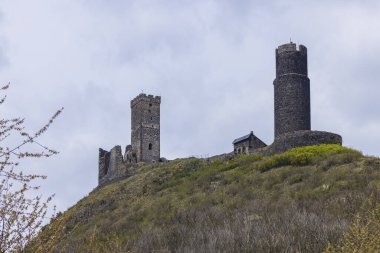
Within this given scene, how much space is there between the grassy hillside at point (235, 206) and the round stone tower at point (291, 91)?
727cm

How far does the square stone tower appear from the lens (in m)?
60.8

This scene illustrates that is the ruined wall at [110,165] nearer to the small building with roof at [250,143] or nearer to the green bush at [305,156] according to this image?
the small building with roof at [250,143]

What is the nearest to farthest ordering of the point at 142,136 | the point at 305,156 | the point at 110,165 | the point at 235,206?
the point at 235,206 < the point at 305,156 < the point at 110,165 < the point at 142,136

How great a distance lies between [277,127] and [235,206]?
20.6 meters

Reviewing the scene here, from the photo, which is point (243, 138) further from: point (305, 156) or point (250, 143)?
point (305, 156)

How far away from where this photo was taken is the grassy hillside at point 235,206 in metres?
10.4

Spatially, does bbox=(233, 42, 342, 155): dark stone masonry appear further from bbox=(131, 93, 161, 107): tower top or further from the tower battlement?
bbox=(131, 93, 161, 107): tower top

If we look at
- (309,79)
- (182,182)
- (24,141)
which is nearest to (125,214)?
(182,182)

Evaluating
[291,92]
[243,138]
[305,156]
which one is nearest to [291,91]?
[291,92]

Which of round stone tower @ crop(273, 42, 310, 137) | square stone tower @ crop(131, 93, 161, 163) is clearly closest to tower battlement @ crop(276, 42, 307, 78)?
round stone tower @ crop(273, 42, 310, 137)

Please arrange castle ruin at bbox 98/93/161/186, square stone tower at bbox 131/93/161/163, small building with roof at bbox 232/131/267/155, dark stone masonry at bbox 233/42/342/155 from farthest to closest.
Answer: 1. square stone tower at bbox 131/93/161/163
2. castle ruin at bbox 98/93/161/186
3. small building with roof at bbox 232/131/267/155
4. dark stone masonry at bbox 233/42/342/155

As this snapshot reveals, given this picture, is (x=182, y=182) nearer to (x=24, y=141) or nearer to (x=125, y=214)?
(x=125, y=214)

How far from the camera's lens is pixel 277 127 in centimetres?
4125

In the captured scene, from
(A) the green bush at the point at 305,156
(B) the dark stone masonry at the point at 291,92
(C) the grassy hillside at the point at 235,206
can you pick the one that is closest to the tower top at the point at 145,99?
(B) the dark stone masonry at the point at 291,92
